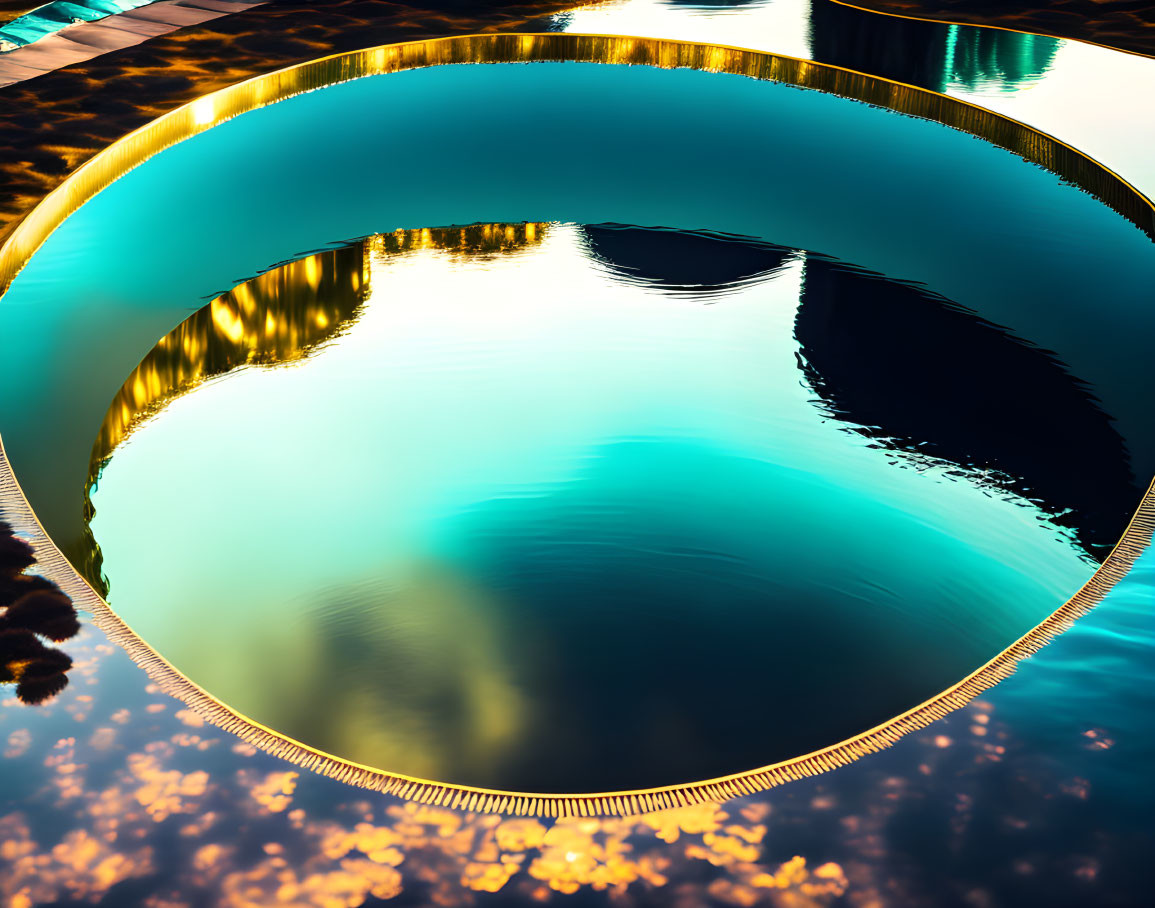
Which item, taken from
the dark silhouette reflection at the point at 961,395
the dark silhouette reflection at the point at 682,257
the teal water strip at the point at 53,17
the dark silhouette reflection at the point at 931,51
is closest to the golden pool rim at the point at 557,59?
the dark silhouette reflection at the point at 931,51

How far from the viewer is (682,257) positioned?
12062 mm

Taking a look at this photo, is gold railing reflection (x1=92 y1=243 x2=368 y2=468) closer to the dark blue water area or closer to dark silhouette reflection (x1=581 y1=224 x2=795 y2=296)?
the dark blue water area

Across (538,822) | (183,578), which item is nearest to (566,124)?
(183,578)

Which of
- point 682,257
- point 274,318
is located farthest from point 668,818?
point 682,257

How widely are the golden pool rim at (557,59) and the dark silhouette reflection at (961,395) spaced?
1614 mm

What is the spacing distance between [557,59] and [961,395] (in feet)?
18.4

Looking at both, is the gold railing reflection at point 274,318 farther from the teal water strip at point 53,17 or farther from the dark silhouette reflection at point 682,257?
the teal water strip at point 53,17

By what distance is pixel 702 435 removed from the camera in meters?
9.80

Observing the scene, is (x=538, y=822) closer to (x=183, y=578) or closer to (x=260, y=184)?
(x=183, y=578)

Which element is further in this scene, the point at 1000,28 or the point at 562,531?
the point at 1000,28

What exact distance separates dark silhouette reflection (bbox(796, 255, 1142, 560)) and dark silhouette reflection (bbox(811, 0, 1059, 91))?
204 cm

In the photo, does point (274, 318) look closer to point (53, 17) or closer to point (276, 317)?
point (276, 317)

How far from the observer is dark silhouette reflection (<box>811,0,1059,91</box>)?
35.2 feet

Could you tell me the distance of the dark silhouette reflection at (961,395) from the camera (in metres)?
8.12
